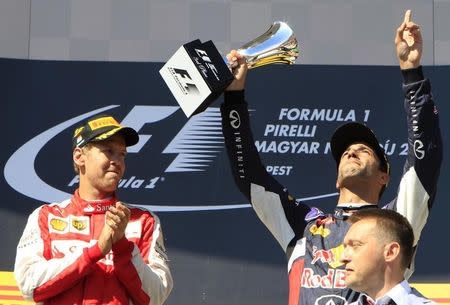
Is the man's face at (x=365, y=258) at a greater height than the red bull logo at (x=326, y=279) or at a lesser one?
greater

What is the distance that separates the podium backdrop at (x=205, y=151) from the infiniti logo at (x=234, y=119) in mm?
1630

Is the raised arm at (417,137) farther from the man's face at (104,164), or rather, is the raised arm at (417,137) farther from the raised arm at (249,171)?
the man's face at (104,164)

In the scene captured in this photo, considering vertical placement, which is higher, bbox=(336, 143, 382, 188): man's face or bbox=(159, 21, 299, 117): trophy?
bbox=(159, 21, 299, 117): trophy

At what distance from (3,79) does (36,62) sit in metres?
0.19

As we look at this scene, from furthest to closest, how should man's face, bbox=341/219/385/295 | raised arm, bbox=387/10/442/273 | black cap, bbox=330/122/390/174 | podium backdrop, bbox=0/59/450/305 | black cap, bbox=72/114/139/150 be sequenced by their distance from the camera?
podium backdrop, bbox=0/59/450/305
black cap, bbox=72/114/139/150
black cap, bbox=330/122/390/174
raised arm, bbox=387/10/442/273
man's face, bbox=341/219/385/295

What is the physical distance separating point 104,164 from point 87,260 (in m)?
0.39

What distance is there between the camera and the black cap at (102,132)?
3.62 m

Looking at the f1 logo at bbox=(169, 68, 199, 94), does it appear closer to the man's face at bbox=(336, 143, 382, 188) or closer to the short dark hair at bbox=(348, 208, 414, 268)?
the man's face at bbox=(336, 143, 382, 188)

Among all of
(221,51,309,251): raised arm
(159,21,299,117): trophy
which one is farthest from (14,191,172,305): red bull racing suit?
(159,21,299,117): trophy

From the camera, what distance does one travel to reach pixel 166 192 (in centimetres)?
520

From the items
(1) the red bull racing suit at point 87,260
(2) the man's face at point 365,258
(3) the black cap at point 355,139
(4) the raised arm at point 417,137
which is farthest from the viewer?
(3) the black cap at point 355,139

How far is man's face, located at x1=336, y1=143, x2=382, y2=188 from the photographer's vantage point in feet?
11.2

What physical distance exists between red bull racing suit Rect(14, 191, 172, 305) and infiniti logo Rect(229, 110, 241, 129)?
0.41 m

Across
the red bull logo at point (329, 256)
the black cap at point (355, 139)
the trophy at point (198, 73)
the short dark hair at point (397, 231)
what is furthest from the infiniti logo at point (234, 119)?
the short dark hair at point (397, 231)
